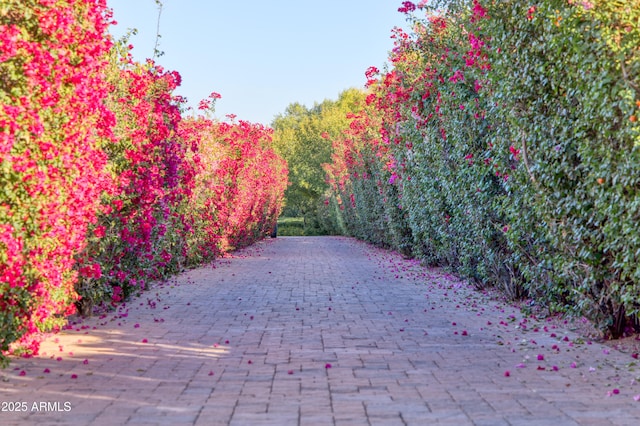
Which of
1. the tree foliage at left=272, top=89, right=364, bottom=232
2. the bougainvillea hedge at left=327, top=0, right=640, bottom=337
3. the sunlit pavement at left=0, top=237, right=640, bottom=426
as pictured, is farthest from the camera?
the tree foliage at left=272, top=89, right=364, bottom=232

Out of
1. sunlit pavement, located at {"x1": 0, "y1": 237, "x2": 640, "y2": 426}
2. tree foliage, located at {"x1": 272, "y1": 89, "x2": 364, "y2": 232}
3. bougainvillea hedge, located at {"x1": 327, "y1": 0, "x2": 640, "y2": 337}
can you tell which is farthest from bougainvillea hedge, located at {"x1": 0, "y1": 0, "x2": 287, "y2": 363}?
tree foliage, located at {"x1": 272, "y1": 89, "x2": 364, "y2": 232}

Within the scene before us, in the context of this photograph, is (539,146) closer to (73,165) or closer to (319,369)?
(319,369)

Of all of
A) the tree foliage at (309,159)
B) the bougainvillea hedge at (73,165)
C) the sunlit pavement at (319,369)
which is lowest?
the sunlit pavement at (319,369)

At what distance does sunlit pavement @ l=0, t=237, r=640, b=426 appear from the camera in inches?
188

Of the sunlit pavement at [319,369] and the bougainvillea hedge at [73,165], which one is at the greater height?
the bougainvillea hedge at [73,165]

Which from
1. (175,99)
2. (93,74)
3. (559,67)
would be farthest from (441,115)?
(93,74)

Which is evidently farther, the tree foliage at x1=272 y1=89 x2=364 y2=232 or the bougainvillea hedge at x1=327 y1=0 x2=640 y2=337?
the tree foliage at x1=272 y1=89 x2=364 y2=232

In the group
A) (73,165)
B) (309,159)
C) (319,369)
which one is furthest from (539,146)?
(309,159)

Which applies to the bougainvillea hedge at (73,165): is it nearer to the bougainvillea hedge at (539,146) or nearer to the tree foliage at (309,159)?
the bougainvillea hedge at (539,146)

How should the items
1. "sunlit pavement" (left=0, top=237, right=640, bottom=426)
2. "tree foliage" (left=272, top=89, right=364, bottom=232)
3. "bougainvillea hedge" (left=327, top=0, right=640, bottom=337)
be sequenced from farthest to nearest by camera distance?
1. "tree foliage" (left=272, top=89, right=364, bottom=232)
2. "bougainvillea hedge" (left=327, top=0, right=640, bottom=337)
3. "sunlit pavement" (left=0, top=237, right=640, bottom=426)

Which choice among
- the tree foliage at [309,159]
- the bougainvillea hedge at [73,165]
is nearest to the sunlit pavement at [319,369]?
the bougainvillea hedge at [73,165]

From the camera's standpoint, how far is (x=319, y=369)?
6164mm

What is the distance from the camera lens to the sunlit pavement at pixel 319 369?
15.7 ft

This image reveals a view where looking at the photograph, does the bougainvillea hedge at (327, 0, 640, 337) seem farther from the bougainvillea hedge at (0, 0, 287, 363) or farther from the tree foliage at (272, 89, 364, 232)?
the tree foliage at (272, 89, 364, 232)
